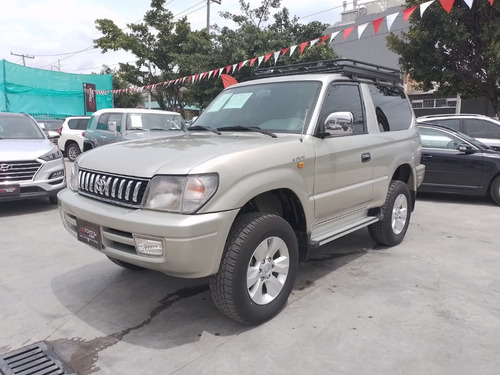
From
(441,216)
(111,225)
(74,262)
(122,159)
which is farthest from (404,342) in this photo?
(441,216)

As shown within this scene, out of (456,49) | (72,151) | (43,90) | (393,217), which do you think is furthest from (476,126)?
(43,90)

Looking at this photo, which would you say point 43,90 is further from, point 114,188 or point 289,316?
point 289,316

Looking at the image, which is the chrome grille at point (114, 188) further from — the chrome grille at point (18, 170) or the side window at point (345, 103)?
the chrome grille at point (18, 170)

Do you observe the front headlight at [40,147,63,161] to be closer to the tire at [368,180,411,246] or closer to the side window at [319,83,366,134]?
the side window at [319,83,366,134]

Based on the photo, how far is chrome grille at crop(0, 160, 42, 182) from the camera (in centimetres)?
611

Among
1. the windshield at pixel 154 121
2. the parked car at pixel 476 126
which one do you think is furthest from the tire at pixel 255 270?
the windshield at pixel 154 121

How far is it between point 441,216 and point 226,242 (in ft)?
16.5

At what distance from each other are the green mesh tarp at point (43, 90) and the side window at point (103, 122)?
11158 mm

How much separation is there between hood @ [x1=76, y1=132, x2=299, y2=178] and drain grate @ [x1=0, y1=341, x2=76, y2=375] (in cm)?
128

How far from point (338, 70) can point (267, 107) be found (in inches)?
33.3

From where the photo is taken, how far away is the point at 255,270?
2914mm

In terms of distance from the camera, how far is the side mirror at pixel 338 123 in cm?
342

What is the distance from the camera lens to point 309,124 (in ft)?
11.4

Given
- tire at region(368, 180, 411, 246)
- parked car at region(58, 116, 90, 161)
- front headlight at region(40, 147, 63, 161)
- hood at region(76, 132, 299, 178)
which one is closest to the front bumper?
hood at region(76, 132, 299, 178)
